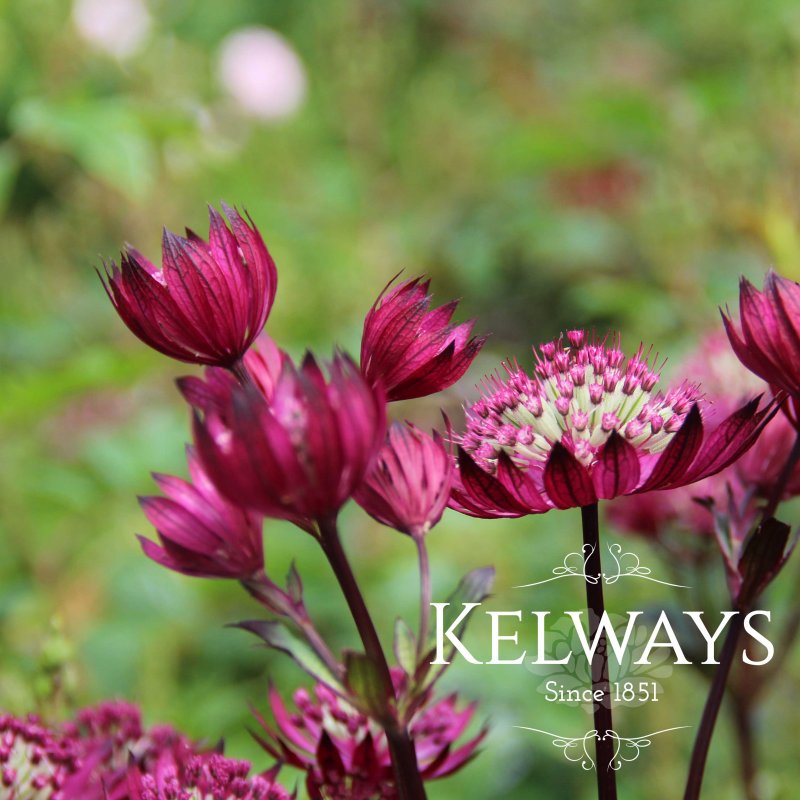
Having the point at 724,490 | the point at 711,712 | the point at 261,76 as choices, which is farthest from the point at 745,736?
the point at 261,76

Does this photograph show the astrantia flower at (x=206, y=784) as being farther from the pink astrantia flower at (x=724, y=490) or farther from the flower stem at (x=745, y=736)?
the flower stem at (x=745, y=736)

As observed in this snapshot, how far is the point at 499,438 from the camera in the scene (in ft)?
1.15

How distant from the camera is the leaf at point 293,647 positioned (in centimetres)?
28

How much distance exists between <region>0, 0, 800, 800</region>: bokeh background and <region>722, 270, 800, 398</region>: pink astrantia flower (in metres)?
0.17

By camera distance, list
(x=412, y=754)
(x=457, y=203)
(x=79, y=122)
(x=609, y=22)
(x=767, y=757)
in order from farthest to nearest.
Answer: (x=609, y=22) → (x=457, y=203) → (x=767, y=757) → (x=79, y=122) → (x=412, y=754)

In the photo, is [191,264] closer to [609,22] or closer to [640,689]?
[640,689]

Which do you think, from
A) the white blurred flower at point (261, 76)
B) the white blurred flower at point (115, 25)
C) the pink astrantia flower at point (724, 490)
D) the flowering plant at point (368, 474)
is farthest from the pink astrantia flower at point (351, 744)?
the white blurred flower at point (261, 76)

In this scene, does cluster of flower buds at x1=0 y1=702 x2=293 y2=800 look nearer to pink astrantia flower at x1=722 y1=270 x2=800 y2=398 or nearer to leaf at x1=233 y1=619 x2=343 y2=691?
leaf at x1=233 y1=619 x2=343 y2=691

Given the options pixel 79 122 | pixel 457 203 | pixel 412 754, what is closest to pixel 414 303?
pixel 412 754

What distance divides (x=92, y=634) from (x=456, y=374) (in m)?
0.81

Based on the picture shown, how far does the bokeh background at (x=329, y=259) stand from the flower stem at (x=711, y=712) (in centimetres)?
14

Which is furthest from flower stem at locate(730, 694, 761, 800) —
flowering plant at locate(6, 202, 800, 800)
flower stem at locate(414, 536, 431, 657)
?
flower stem at locate(414, 536, 431, 657)

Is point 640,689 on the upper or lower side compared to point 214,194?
lower

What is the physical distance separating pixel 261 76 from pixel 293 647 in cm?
219
